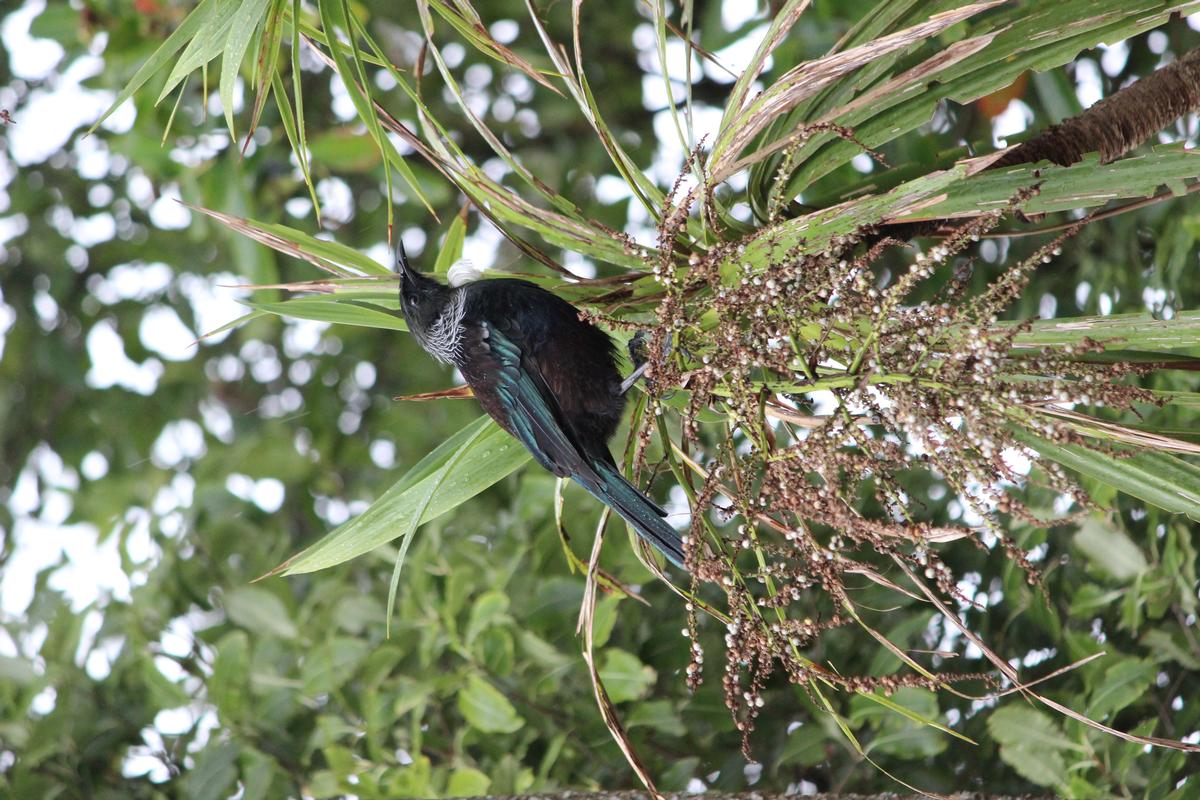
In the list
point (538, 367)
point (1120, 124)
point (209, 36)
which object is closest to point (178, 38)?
point (209, 36)

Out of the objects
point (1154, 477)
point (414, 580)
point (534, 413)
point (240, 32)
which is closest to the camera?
point (1154, 477)

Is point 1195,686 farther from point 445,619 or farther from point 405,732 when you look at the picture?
point 405,732

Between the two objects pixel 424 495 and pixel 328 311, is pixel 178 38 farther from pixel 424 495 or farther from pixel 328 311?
pixel 424 495

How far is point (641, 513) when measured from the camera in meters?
1.40

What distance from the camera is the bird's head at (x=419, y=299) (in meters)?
1.59

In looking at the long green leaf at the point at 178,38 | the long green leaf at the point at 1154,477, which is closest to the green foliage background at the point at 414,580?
the long green leaf at the point at 1154,477

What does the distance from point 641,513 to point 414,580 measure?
86 cm

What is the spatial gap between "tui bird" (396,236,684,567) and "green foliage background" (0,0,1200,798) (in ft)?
1.32

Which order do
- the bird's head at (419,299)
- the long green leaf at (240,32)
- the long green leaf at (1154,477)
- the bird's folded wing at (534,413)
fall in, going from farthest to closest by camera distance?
the bird's head at (419,299) → the bird's folded wing at (534,413) → the long green leaf at (240,32) → the long green leaf at (1154,477)

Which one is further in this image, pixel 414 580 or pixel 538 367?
pixel 414 580

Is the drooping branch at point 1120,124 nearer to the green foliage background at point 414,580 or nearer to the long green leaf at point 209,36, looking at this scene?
the green foliage background at point 414,580

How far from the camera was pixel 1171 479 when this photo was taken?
47.6 inches

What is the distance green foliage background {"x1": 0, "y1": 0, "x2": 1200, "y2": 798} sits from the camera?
5.55ft

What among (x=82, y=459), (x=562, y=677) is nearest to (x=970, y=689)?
(x=562, y=677)
